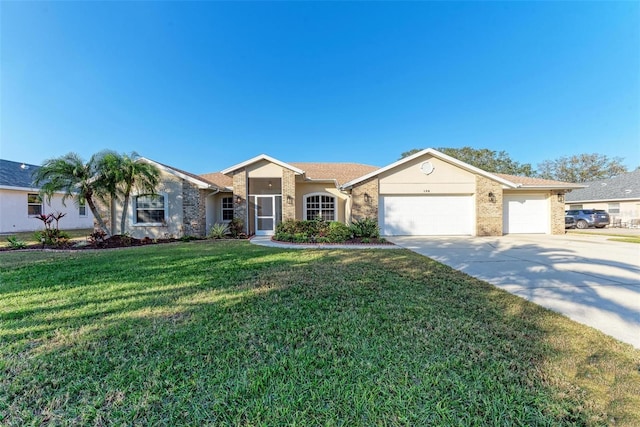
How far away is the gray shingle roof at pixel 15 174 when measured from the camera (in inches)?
631

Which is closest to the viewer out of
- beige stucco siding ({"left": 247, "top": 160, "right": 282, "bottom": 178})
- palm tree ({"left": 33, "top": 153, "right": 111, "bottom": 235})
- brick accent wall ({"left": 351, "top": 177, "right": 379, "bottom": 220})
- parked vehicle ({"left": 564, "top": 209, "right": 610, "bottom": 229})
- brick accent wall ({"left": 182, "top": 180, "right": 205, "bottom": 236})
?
palm tree ({"left": 33, "top": 153, "right": 111, "bottom": 235})

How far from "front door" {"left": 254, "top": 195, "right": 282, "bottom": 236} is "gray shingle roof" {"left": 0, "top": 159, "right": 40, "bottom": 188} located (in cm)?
1351

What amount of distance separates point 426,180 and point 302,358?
42.9ft

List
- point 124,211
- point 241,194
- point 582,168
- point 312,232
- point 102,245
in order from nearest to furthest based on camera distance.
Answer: point 102,245 → point 124,211 → point 312,232 → point 241,194 → point 582,168

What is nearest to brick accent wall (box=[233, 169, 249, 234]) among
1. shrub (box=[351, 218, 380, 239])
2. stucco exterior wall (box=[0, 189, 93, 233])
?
shrub (box=[351, 218, 380, 239])

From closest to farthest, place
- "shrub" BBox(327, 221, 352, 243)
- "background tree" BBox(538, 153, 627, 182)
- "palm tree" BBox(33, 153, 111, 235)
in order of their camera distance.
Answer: "palm tree" BBox(33, 153, 111, 235), "shrub" BBox(327, 221, 352, 243), "background tree" BBox(538, 153, 627, 182)

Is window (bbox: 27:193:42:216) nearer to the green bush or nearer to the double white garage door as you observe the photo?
the green bush

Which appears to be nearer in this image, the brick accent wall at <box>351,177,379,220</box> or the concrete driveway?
the concrete driveway

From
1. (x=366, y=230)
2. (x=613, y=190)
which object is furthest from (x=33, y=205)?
(x=613, y=190)

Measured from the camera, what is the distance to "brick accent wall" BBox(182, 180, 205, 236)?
42.5 feet

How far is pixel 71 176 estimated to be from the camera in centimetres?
1040

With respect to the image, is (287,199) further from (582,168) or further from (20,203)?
(582,168)

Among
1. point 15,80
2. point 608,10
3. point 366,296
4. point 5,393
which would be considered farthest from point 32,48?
point 608,10

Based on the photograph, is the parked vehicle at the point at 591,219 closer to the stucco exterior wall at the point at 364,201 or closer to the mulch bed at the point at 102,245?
the stucco exterior wall at the point at 364,201
